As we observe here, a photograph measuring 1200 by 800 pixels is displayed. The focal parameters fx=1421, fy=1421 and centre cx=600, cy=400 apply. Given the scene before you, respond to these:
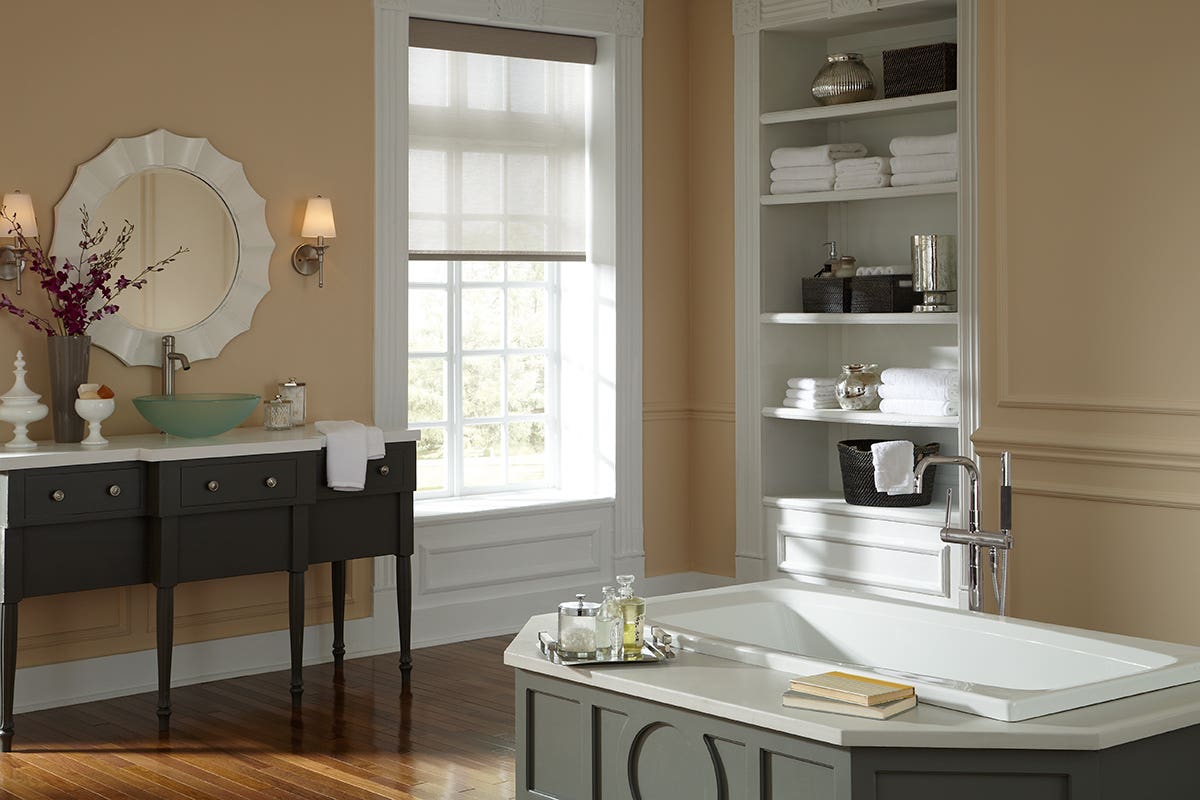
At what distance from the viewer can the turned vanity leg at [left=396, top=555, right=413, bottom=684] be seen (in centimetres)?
489

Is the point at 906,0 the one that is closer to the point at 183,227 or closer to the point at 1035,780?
the point at 183,227

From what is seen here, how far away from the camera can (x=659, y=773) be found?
9.37ft

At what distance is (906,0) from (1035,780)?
3.60 m

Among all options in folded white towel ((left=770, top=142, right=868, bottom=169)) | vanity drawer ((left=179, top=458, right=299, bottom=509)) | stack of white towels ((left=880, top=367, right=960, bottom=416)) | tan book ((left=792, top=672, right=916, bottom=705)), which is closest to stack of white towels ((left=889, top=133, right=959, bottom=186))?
folded white towel ((left=770, top=142, right=868, bottom=169))

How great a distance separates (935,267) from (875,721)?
121 inches

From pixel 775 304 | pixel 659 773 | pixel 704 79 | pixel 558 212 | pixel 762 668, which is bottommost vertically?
pixel 659 773

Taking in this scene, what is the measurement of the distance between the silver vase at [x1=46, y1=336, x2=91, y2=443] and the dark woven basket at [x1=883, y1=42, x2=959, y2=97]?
312 centimetres

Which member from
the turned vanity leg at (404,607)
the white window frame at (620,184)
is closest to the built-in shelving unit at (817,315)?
the white window frame at (620,184)

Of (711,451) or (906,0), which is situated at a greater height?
(906,0)

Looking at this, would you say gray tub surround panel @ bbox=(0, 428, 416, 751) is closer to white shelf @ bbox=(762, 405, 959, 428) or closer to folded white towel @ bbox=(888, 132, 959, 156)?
white shelf @ bbox=(762, 405, 959, 428)

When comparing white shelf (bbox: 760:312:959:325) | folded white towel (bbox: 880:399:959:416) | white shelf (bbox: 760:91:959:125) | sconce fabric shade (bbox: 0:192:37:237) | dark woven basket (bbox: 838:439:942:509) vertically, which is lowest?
dark woven basket (bbox: 838:439:942:509)

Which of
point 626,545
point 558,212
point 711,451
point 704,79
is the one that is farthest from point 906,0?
point 626,545

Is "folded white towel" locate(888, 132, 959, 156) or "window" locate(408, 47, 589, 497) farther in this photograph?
"window" locate(408, 47, 589, 497)

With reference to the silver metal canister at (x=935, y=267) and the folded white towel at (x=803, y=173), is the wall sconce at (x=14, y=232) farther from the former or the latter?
the silver metal canister at (x=935, y=267)
